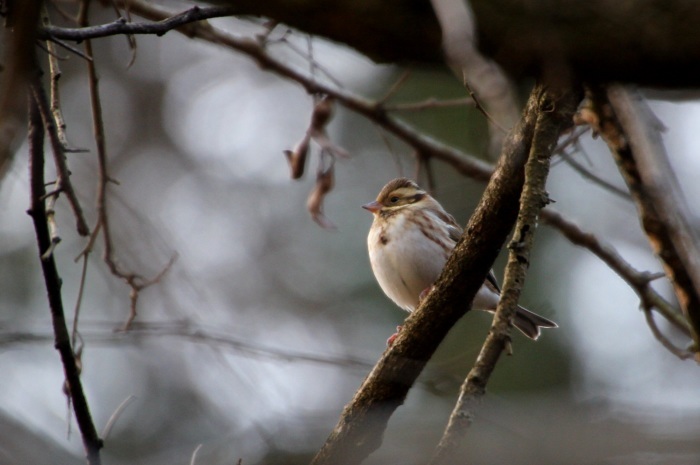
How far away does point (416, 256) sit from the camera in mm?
6164

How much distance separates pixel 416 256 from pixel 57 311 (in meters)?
3.24

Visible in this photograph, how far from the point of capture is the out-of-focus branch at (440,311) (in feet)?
11.0

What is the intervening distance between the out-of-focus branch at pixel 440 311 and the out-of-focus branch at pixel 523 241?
51mm

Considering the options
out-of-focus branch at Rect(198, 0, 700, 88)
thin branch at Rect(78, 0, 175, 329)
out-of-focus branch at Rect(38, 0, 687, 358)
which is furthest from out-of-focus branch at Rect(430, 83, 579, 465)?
out-of-focus branch at Rect(38, 0, 687, 358)

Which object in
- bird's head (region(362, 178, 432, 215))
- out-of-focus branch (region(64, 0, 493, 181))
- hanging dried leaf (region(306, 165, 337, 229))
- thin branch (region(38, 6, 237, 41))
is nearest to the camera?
thin branch (region(38, 6, 237, 41))

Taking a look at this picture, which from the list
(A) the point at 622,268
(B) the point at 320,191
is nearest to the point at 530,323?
(A) the point at 622,268

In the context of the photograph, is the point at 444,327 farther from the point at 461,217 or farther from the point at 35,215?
the point at 461,217

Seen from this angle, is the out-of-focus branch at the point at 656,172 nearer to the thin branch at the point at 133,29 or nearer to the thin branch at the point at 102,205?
the thin branch at the point at 133,29

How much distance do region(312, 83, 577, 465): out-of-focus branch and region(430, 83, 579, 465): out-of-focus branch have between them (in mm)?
51

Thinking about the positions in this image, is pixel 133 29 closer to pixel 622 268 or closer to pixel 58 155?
pixel 58 155

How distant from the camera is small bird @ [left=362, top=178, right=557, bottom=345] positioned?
20.2ft

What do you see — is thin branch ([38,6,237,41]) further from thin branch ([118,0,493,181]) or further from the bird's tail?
the bird's tail

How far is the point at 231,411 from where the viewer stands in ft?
18.8

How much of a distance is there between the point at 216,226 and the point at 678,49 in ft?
40.4
